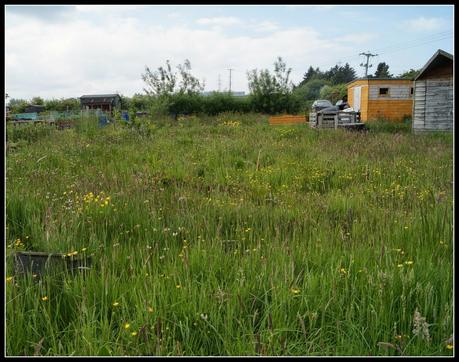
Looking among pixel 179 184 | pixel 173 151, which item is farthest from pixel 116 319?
pixel 173 151

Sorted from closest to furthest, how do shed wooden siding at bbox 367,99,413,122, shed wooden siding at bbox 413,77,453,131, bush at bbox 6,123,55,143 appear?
1. bush at bbox 6,123,55,143
2. shed wooden siding at bbox 413,77,453,131
3. shed wooden siding at bbox 367,99,413,122

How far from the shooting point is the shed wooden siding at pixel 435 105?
64.6 ft

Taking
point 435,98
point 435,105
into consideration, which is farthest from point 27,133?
point 435,98

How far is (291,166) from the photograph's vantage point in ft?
27.1

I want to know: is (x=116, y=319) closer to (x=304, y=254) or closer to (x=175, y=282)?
(x=175, y=282)

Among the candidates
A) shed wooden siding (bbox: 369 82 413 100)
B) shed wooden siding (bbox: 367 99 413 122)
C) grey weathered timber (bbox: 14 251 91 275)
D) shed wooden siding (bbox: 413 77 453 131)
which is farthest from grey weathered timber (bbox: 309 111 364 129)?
grey weathered timber (bbox: 14 251 91 275)

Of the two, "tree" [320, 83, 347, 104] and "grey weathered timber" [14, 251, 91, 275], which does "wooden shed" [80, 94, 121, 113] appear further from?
"grey weathered timber" [14, 251, 91, 275]

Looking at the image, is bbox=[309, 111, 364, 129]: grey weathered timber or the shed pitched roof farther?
bbox=[309, 111, 364, 129]: grey weathered timber

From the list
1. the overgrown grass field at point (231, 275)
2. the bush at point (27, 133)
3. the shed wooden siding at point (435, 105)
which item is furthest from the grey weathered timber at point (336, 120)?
the overgrown grass field at point (231, 275)

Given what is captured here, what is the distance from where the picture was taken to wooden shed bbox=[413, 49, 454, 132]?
770 inches

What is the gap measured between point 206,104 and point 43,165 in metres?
25.3

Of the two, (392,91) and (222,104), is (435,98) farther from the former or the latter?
(222,104)

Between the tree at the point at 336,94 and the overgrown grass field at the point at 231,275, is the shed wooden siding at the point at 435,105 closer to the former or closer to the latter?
the overgrown grass field at the point at 231,275

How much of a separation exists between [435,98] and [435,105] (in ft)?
1.27
